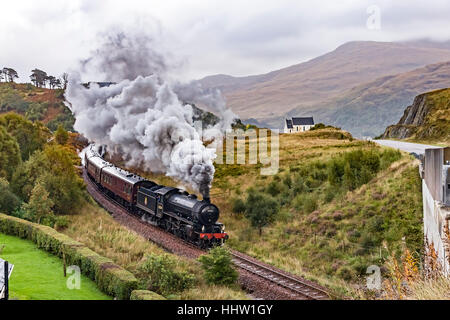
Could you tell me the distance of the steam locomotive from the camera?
19.8 m

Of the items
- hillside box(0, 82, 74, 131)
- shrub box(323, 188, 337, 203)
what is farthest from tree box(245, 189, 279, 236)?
hillside box(0, 82, 74, 131)

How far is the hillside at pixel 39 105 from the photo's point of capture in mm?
81250

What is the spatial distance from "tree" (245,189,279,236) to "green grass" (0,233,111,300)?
38.9 ft

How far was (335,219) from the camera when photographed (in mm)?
23125

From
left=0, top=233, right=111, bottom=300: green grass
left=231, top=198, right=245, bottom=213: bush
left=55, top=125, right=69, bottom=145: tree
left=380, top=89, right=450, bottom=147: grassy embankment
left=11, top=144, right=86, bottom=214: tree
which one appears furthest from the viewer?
left=55, top=125, right=69, bottom=145: tree

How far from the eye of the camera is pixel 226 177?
37750 millimetres

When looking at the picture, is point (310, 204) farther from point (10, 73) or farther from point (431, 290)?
point (10, 73)

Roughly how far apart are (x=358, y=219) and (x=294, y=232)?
335 cm

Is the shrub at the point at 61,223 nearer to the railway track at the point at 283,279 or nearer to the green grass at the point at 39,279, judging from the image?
the green grass at the point at 39,279

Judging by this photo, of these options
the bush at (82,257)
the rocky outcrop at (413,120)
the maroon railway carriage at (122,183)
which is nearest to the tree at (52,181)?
the maroon railway carriage at (122,183)

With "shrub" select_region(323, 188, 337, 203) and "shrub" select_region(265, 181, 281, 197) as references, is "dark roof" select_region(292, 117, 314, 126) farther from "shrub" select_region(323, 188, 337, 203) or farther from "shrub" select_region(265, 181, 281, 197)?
"shrub" select_region(323, 188, 337, 203)
